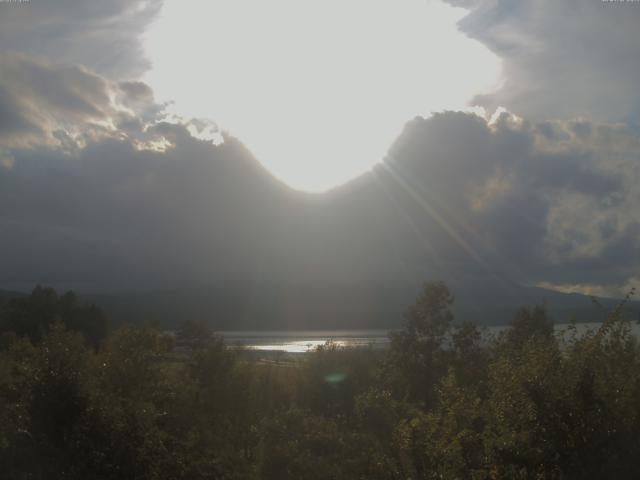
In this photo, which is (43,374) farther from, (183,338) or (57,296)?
(57,296)

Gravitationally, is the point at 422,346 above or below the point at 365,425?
above

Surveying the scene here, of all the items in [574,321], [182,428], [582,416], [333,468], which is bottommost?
[333,468]

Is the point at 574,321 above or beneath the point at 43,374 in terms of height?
above

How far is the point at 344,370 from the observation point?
50781mm

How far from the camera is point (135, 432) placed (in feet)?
51.9

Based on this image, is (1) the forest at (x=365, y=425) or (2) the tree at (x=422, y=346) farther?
(2) the tree at (x=422, y=346)

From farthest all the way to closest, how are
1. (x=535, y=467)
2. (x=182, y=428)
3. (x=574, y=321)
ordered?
(x=182, y=428)
(x=574, y=321)
(x=535, y=467)

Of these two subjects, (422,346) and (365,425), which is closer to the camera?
(365,425)

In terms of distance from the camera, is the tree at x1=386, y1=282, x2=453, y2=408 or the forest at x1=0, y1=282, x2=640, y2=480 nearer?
the forest at x1=0, y1=282, x2=640, y2=480

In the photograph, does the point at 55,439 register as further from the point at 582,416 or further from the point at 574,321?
the point at 574,321

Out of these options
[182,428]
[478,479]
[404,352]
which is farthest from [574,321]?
[404,352]

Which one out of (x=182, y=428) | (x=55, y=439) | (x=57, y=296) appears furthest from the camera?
(x=57, y=296)

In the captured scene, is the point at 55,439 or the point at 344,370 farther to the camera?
the point at 344,370

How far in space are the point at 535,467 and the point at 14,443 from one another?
456 inches
